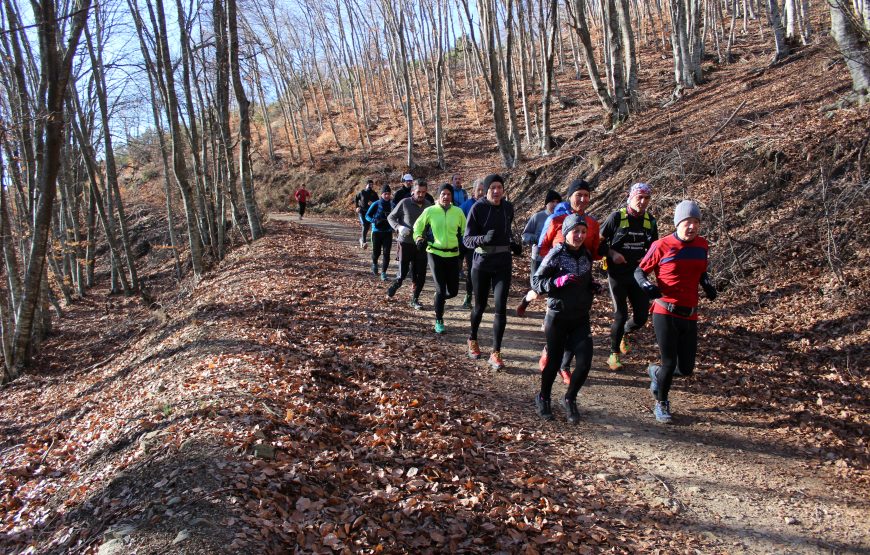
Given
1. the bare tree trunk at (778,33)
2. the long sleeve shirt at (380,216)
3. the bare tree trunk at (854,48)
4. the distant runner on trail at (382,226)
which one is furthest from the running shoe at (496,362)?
the bare tree trunk at (778,33)

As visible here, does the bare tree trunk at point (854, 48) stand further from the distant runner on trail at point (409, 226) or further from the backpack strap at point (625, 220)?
the distant runner on trail at point (409, 226)

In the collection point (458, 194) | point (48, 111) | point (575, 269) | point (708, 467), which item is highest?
point (48, 111)

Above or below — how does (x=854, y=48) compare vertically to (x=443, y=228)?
above

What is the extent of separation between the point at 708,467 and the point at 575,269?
2.07 meters

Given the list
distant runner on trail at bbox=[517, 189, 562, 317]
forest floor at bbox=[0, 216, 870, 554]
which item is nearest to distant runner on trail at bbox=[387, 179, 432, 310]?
forest floor at bbox=[0, 216, 870, 554]

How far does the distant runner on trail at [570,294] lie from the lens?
16.1 ft

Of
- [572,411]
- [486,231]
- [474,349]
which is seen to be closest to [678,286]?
[572,411]

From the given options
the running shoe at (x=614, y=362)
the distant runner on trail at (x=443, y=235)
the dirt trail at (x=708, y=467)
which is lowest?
the dirt trail at (x=708, y=467)

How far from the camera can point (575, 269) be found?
498 centimetres

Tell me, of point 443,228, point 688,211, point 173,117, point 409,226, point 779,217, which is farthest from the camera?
point 173,117

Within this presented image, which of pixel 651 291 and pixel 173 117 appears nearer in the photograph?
pixel 651 291

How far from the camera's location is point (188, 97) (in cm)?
1714

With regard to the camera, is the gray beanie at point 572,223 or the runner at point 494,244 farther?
the runner at point 494,244

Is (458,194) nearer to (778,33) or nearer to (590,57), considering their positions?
(590,57)
